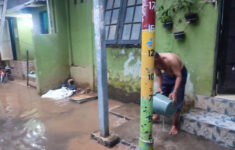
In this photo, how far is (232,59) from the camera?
313 cm

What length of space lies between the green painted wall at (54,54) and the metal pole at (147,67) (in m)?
4.62

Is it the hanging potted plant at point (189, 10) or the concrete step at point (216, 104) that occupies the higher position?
the hanging potted plant at point (189, 10)

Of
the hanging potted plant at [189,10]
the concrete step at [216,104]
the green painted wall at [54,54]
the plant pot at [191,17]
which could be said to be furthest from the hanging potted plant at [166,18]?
the green painted wall at [54,54]

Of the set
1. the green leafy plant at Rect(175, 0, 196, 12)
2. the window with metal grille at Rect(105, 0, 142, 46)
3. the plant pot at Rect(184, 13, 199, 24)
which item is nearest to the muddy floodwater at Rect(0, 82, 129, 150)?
the window with metal grille at Rect(105, 0, 142, 46)

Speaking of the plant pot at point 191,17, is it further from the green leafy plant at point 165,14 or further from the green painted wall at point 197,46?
the green leafy plant at point 165,14

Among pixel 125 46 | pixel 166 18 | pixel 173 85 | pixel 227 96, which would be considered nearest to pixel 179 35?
pixel 166 18

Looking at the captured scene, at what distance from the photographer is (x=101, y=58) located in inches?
104

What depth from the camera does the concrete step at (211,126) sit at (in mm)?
2537

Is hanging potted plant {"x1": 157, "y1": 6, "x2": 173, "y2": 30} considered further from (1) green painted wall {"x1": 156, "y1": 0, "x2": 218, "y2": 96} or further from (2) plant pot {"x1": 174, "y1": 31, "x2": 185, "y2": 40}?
(2) plant pot {"x1": 174, "y1": 31, "x2": 185, "y2": 40}

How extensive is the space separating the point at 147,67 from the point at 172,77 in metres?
1.26

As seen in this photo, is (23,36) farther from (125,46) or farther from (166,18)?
(166,18)

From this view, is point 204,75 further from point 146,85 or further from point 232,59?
point 146,85

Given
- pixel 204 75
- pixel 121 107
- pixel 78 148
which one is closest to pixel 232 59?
pixel 204 75

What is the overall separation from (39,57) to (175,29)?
4295 mm
